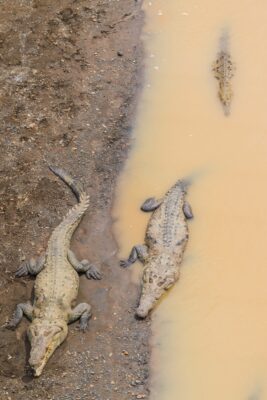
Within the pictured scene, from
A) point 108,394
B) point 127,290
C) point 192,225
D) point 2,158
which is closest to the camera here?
point 108,394

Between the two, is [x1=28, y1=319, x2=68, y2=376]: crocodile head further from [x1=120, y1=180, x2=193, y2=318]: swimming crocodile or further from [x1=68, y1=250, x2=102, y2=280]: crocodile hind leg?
[x1=120, y1=180, x2=193, y2=318]: swimming crocodile

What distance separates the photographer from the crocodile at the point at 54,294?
6.97 meters

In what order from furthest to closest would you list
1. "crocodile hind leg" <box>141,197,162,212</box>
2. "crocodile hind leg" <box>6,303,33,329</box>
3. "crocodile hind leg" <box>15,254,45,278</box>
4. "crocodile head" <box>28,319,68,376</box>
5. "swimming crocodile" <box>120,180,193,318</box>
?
"crocodile hind leg" <box>141,197,162,212</box> < "crocodile hind leg" <box>15,254,45,278</box> < "swimming crocodile" <box>120,180,193,318</box> < "crocodile hind leg" <box>6,303,33,329</box> < "crocodile head" <box>28,319,68,376</box>

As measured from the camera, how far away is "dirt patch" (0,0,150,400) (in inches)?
276

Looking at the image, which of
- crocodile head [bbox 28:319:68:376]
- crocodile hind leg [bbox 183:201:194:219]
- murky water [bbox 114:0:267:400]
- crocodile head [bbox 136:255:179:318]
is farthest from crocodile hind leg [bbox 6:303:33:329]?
crocodile hind leg [bbox 183:201:194:219]

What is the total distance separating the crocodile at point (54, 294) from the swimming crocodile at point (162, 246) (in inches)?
26.9

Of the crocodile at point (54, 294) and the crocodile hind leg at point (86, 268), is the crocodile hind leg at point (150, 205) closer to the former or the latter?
the crocodile at point (54, 294)

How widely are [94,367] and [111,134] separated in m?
4.11

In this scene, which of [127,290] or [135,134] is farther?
[135,134]

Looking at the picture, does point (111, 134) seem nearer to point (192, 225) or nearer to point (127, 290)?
point (192, 225)

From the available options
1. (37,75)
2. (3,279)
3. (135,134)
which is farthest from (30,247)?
(37,75)

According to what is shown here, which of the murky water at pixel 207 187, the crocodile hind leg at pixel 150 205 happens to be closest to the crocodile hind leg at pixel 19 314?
the murky water at pixel 207 187

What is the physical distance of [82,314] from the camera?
746 centimetres

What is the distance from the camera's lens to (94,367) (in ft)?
23.1
